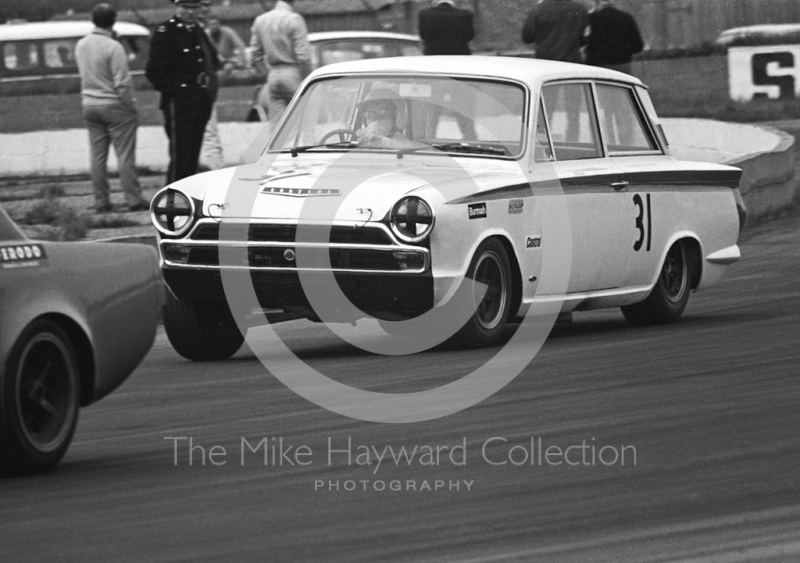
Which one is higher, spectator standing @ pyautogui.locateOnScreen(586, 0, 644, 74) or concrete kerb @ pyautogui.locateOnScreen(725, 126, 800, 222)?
spectator standing @ pyautogui.locateOnScreen(586, 0, 644, 74)

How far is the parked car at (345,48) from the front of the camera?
20344mm

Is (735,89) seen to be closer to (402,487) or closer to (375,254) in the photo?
(375,254)

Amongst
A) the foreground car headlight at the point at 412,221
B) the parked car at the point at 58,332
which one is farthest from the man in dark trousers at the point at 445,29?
the parked car at the point at 58,332

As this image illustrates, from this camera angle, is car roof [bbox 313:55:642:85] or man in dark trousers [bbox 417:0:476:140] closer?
car roof [bbox 313:55:642:85]

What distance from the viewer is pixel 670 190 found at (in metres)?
9.65

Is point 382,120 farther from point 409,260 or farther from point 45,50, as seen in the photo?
point 45,50

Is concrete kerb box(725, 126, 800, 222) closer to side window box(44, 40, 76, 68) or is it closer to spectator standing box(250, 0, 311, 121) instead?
spectator standing box(250, 0, 311, 121)

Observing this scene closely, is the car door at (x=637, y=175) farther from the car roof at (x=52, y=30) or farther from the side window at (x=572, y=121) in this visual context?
the car roof at (x=52, y=30)

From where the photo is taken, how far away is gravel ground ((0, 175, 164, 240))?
12.7 m

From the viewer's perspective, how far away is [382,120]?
8898 millimetres

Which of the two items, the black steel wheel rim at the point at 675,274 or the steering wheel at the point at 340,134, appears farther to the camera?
the black steel wheel rim at the point at 675,274

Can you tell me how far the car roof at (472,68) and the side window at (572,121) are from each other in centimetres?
9

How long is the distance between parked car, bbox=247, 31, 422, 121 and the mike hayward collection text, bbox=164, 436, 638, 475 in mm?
13748

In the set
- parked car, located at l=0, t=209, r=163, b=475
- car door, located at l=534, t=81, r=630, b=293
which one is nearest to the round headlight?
car door, located at l=534, t=81, r=630, b=293
